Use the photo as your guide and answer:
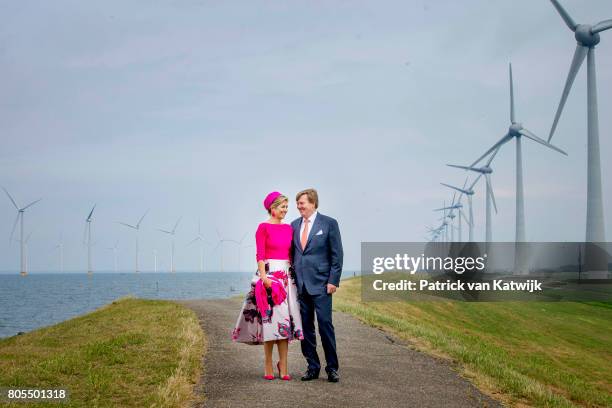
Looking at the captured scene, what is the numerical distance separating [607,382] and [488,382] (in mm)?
24114

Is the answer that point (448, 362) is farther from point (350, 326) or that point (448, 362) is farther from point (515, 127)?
point (515, 127)

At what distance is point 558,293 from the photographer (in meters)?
76.9

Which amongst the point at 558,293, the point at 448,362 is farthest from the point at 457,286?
the point at 448,362

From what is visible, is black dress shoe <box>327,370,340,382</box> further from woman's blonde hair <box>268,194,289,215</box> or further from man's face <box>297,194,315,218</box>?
woman's blonde hair <box>268,194,289,215</box>

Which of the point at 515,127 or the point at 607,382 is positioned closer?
the point at 607,382

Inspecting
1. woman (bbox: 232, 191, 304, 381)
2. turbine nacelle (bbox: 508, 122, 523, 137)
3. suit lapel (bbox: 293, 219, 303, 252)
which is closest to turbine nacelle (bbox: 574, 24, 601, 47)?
turbine nacelle (bbox: 508, 122, 523, 137)

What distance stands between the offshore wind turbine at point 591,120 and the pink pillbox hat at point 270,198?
169 ft

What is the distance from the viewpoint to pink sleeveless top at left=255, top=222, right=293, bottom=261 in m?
9.29

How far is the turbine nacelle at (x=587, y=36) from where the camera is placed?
58531 millimetres

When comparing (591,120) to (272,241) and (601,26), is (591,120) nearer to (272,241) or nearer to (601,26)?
(601,26)

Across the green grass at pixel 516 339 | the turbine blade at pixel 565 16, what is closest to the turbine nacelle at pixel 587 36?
the turbine blade at pixel 565 16

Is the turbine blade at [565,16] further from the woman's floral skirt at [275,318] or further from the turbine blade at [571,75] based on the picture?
the woman's floral skirt at [275,318]

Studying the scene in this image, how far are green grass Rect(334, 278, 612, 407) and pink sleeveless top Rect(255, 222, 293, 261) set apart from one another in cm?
396

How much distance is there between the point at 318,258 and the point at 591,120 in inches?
2158
